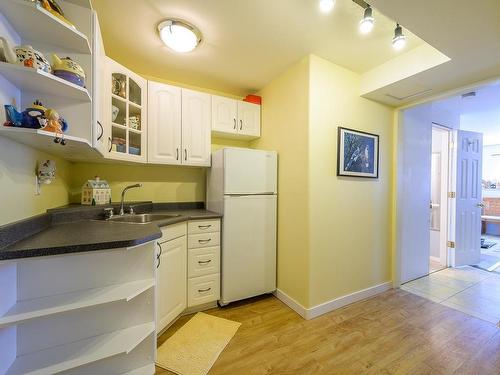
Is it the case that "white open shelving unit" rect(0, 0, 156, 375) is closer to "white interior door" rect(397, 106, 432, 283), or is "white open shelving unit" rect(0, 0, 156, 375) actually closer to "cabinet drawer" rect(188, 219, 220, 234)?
"cabinet drawer" rect(188, 219, 220, 234)

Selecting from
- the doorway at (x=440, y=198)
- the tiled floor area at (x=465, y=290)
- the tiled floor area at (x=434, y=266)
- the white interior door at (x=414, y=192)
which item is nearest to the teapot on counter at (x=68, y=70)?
the white interior door at (x=414, y=192)

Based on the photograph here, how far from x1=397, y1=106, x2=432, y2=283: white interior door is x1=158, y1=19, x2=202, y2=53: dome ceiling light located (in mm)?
2448

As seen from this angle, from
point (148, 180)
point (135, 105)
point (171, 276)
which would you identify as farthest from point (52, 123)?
point (148, 180)

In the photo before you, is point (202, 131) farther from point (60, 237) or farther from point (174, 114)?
point (60, 237)

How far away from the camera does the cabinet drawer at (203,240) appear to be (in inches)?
80.5

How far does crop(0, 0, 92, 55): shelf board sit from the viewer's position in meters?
0.94

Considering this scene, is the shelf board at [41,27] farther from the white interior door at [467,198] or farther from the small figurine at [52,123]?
the white interior door at [467,198]

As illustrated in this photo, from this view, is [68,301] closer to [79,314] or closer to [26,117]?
[79,314]

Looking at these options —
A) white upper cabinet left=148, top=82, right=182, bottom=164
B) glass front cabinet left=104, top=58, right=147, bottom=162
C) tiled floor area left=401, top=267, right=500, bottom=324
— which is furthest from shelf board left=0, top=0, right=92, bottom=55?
tiled floor area left=401, top=267, right=500, bottom=324

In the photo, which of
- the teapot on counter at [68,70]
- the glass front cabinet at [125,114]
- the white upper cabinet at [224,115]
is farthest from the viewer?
the white upper cabinet at [224,115]

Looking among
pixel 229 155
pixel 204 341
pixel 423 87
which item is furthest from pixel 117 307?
pixel 423 87

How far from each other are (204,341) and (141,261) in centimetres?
92

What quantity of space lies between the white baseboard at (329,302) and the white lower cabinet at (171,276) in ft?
3.31

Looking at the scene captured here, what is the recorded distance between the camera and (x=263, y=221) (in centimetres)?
232
